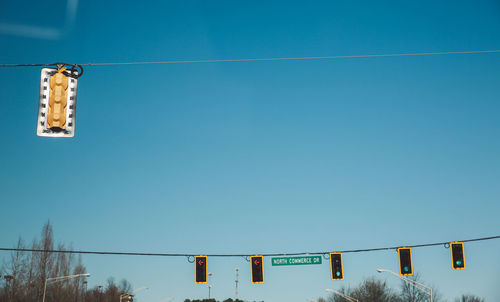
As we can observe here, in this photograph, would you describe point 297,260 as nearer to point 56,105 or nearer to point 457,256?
point 457,256

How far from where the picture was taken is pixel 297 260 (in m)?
39.8

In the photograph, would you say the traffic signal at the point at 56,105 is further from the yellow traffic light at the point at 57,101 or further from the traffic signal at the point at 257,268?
the traffic signal at the point at 257,268

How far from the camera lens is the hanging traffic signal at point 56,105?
1080 cm

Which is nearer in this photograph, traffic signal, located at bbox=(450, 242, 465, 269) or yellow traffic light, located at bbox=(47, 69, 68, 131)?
yellow traffic light, located at bbox=(47, 69, 68, 131)

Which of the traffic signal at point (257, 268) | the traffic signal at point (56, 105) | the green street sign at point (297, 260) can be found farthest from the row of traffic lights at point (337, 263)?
the traffic signal at point (56, 105)

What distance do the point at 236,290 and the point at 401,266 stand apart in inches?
5377

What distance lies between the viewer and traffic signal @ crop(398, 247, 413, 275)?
32.7 meters

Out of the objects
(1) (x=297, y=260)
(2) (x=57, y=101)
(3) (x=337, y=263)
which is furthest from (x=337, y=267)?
(2) (x=57, y=101)

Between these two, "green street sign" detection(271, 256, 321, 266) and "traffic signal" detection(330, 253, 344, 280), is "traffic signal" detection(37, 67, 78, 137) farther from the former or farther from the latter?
"green street sign" detection(271, 256, 321, 266)

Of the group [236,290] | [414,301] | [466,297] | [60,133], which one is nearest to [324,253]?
[60,133]

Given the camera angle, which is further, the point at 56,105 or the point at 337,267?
the point at 337,267

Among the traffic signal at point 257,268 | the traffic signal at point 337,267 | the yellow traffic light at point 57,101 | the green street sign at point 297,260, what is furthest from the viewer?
the green street sign at point 297,260

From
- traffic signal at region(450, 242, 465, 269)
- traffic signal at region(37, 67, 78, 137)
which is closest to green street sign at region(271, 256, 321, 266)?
traffic signal at region(450, 242, 465, 269)

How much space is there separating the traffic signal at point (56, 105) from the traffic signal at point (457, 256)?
2620cm
